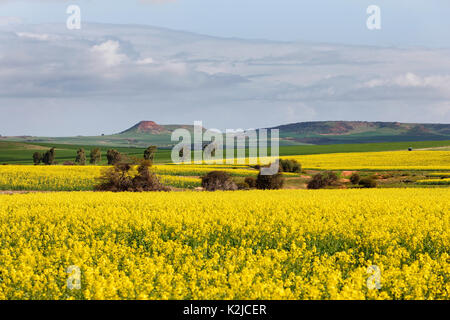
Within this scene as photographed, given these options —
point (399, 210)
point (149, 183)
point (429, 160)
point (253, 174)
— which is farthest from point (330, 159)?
point (399, 210)

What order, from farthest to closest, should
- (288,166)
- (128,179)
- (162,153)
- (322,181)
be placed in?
(162,153) < (288,166) < (322,181) < (128,179)

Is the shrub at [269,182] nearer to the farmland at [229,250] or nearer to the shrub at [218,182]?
the shrub at [218,182]

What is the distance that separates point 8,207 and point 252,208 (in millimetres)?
10198

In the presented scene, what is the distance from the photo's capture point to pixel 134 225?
1622cm

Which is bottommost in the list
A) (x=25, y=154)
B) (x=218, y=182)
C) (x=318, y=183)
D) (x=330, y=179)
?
(x=25, y=154)

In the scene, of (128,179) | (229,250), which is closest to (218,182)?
(128,179)

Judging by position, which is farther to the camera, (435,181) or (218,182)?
(435,181)

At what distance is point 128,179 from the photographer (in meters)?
39.0

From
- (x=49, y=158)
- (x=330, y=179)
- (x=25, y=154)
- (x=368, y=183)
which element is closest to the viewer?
(x=368, y=183)

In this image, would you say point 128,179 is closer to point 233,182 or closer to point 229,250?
point 233,182

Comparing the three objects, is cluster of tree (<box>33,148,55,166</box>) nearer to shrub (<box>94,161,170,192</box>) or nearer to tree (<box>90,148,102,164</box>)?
tree (<box>90,148,102,164</box>)

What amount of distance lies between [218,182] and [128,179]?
7498 millimetres

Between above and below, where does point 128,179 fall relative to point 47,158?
above
